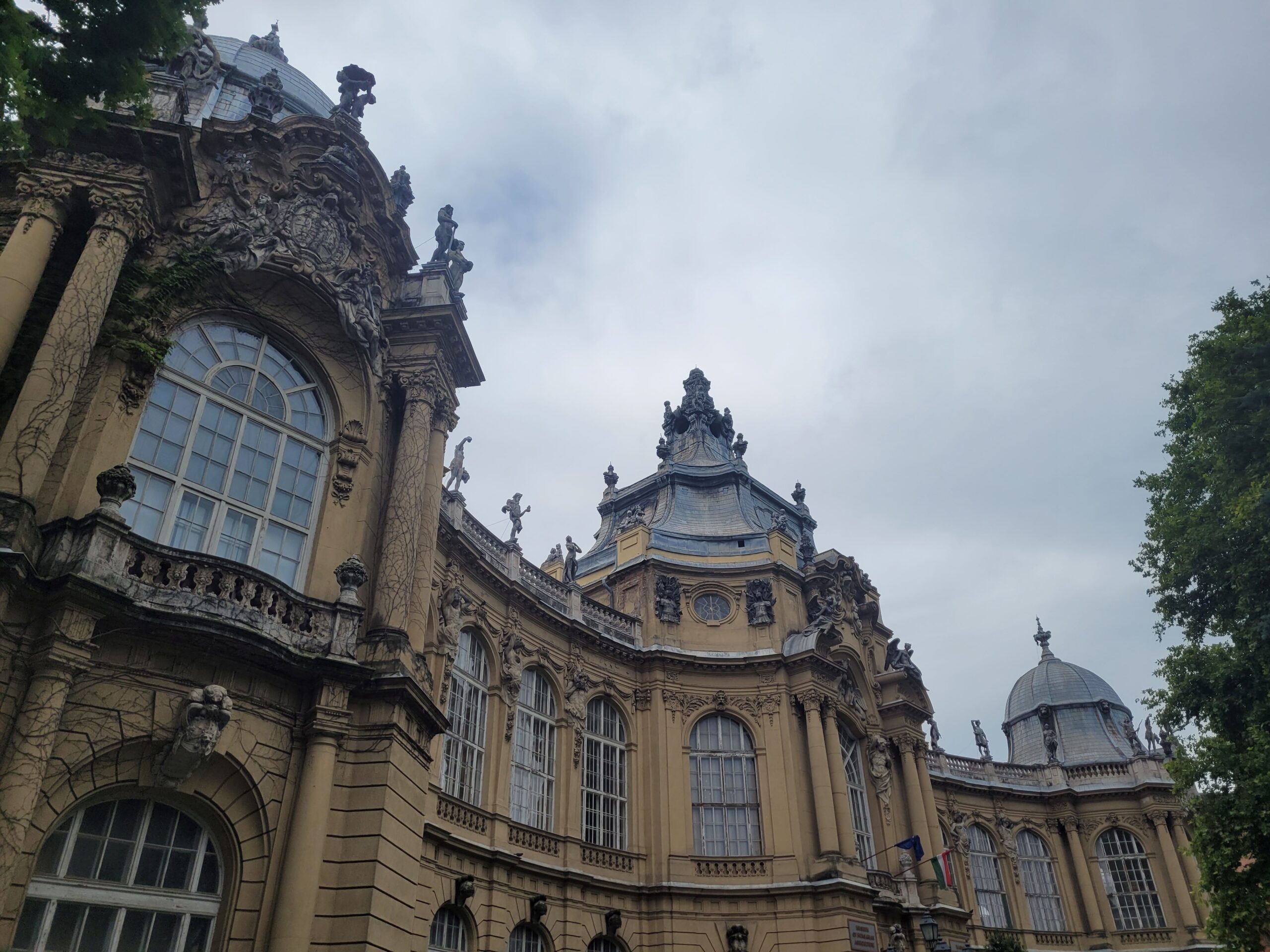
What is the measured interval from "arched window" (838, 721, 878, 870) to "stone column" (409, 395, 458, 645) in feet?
49.7

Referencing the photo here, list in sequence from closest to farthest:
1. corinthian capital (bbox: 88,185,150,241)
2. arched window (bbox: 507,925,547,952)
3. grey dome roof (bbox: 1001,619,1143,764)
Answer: corinthian capital (bbox: 88,185,150,241) < arched window (bbox: 507,925,547,952) < grey dome roof (bbox: 1001,619,1143,764)

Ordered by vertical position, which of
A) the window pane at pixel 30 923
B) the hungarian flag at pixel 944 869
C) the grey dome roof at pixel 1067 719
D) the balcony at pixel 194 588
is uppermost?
the grey dome roof at pixel 1067 719

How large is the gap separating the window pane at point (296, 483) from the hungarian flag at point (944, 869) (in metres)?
19.5

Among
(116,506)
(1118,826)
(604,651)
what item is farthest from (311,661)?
(1118,826)

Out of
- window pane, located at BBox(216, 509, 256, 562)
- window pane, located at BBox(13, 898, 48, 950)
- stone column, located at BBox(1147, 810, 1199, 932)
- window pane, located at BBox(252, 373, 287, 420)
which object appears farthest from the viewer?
stone column, located at BBox(1147, 810, 1199, 932)

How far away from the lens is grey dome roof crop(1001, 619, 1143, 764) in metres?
41.3

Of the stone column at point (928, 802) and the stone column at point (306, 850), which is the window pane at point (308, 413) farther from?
the stone column at point (928, 802)

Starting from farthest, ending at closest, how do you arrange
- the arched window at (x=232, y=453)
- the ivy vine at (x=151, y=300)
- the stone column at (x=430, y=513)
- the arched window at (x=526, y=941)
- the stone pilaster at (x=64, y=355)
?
the arched window at (x=526, y=941), the stone column at (x=430, y=513), the arched window at (x=232, y=453), the ivy vine at (x=151, y=300), the stone pilaster at (x=64, y=355)

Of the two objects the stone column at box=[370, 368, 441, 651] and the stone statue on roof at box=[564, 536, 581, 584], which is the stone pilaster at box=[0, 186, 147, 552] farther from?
the stone statue on roof at box=[564, 536, 581, 584]

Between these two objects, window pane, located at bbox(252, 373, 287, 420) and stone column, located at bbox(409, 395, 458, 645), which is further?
stone column, located at bbox(409, 395, 458, 645)

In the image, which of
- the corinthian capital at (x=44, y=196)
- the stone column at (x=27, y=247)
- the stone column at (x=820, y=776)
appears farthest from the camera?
the stone column at (x=820, y=776)

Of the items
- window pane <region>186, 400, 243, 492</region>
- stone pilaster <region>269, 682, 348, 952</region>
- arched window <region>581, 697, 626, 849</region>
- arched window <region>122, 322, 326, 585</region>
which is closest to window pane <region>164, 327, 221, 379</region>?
arched window <region>122, 322, 326, 585</region>

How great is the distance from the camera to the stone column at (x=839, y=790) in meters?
24.3

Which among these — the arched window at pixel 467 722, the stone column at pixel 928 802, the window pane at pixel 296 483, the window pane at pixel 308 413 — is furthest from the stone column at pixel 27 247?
the stone column at pixel 928 802
